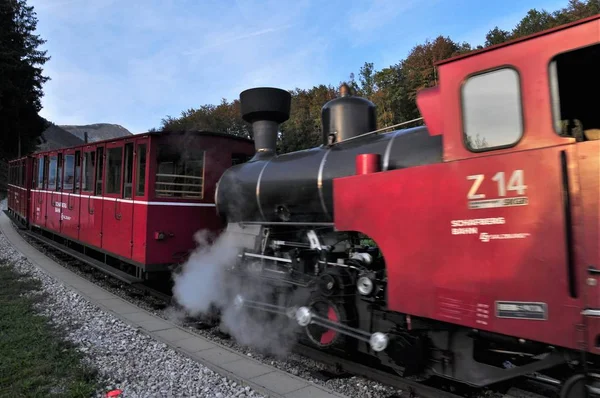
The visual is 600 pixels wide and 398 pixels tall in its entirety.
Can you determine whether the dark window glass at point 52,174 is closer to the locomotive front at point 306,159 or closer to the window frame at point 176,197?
the window frame at point 176,197

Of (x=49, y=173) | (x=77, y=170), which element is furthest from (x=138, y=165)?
(x=49, y=173)

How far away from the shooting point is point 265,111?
258 inches

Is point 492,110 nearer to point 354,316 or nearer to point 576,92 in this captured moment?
point 576,92

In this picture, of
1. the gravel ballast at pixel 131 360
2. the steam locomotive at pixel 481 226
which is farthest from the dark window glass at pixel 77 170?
the steam locomotive at pixel 481 226

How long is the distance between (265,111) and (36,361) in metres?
4.35

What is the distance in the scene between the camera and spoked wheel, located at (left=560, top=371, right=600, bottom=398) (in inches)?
103

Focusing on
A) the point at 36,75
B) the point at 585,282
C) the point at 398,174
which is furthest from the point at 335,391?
the point at 36,75

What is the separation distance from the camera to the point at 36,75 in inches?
1647

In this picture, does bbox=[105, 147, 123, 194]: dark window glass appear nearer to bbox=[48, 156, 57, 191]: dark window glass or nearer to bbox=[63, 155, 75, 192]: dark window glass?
bbox=[63, 155, 75, 192]: dark window glass

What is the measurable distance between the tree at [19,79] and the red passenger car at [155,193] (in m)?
34.3

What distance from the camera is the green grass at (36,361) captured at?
3.84 meters

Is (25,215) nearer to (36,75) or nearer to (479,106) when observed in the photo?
(479,106)

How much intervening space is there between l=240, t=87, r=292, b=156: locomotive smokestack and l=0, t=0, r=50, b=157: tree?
1477 inches

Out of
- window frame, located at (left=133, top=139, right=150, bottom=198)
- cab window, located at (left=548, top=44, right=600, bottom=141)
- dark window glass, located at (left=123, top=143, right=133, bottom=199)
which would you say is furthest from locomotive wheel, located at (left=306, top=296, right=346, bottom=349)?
dark window glass, located at (left=123, top=143, right=133, bottom=199)
